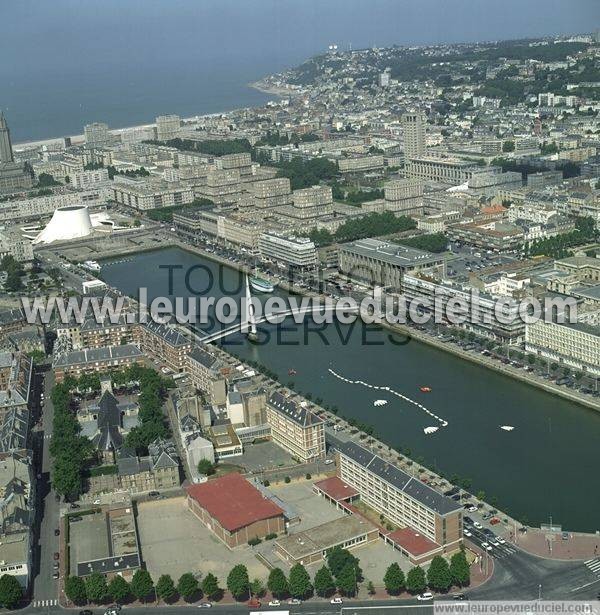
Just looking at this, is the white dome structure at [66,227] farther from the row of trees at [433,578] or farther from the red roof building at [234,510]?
the row of trees at [433,578]

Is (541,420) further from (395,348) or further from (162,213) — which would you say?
(162,213)

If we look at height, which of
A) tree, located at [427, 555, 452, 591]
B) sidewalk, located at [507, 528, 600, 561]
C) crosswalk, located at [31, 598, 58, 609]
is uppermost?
tree, located at [427, 555, 452, 591]

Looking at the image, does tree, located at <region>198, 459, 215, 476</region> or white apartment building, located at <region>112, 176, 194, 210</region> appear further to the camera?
white apartment building, located at <region>112, 176, 194, 210</region>

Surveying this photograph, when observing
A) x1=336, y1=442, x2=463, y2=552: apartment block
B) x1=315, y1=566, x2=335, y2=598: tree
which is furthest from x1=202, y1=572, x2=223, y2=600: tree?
x1=336, y1=442, x2=463, y2=552: apartment block

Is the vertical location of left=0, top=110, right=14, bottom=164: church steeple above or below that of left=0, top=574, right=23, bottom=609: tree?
above

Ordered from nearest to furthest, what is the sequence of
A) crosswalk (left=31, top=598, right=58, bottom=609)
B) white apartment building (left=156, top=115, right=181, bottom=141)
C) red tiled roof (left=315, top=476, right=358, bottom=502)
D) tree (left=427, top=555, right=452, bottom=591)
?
1. tree (left=427, top=555, right=452, bottom=591)
2. crosswalk (left=31, top=598, right=58, bottom=609)
3. red tiled roof (left=315, top=476, right=358, bottom=502)
4. white apartment building (left=156, top=115, right=181, bottom=141)

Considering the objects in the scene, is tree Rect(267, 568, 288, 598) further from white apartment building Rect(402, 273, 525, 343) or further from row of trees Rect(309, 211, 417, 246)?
row of trees Rect(309, 211, 417, 246)

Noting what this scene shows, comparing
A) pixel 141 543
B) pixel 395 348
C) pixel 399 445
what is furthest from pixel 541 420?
pixel 141 543
